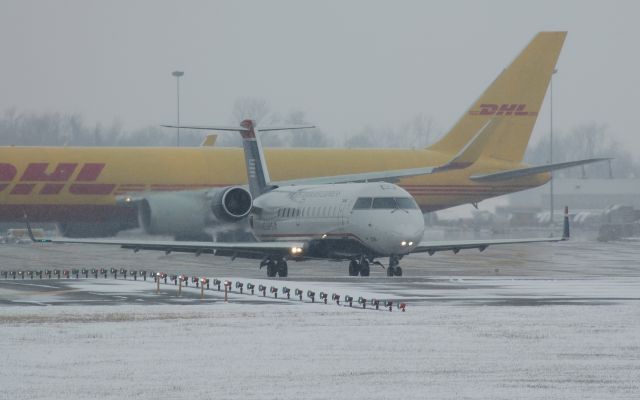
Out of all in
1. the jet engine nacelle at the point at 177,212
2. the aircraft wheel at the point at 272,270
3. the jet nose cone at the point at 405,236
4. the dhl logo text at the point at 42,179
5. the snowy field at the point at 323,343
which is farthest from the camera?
the dhl logo text at the point at 42,179

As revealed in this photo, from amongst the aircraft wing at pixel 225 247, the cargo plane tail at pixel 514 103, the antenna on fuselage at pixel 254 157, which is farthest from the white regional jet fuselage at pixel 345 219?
the cargo plane tail at pixel 514 103

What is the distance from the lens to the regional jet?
4272cm

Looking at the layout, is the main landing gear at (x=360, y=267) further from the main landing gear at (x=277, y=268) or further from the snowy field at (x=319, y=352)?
the snowy field at (x=319, y=352)

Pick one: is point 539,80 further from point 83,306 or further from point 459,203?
point 83,306

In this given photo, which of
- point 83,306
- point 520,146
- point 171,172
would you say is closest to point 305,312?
point 83,306

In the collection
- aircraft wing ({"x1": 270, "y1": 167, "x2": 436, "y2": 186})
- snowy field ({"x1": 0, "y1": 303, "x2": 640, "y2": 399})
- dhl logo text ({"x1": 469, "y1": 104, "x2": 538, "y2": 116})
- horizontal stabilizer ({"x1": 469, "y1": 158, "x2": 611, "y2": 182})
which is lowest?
snowy field ({"x1": 0, "y1": 303, "x2": 640, "y2": 399})

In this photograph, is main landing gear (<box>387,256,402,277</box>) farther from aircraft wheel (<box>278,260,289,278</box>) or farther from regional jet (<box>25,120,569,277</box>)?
aircraft wheel (<box>278,260,289,278</box>)

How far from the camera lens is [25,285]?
37656mm

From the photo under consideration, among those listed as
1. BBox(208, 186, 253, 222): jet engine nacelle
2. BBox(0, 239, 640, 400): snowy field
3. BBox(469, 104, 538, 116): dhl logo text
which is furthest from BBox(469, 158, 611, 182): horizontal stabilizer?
BBox(0, 239, 640, 400): snowy field

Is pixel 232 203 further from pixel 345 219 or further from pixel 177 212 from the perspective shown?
pixel 177 212

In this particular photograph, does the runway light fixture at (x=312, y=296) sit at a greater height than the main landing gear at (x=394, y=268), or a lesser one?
lesser

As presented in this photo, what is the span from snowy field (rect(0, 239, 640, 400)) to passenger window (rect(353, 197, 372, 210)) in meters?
5.57

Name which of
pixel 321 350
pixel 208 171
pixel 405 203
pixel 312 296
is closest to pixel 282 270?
pixel 405 203

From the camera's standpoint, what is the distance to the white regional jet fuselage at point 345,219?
4275 cm
